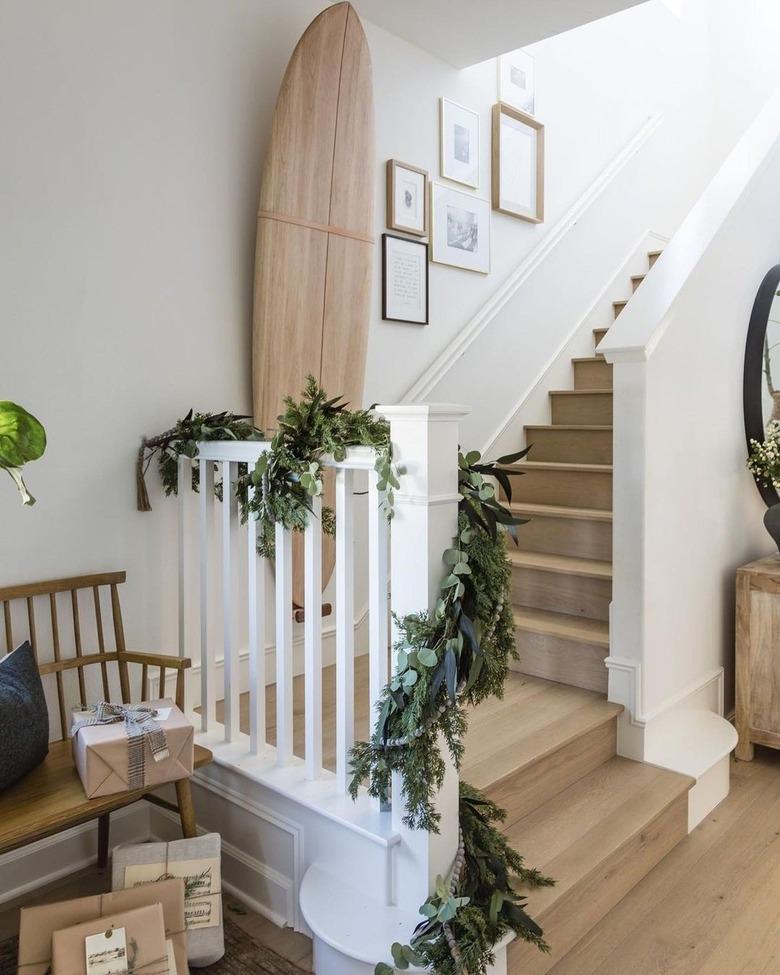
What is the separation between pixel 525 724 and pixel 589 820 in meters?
0.35

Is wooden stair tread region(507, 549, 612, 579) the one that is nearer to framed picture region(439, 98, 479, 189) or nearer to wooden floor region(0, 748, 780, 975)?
wooden floor region(0, 748, 780, 975)

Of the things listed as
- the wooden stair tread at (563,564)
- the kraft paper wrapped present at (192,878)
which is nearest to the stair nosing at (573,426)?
the wooden stair tread at (563,564)

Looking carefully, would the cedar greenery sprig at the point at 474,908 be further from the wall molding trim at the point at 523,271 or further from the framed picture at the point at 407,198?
the framed picture at the point at 407,198

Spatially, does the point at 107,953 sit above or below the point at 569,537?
below

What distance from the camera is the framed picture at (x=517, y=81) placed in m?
3.51

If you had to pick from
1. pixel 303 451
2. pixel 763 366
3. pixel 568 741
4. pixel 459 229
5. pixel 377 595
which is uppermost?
pixel 459 229

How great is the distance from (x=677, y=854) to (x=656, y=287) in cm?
183

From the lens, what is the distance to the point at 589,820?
7.09 feet

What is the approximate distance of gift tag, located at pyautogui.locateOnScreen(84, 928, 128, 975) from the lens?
152 cm

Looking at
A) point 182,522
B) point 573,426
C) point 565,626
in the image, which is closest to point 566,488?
point 573,426

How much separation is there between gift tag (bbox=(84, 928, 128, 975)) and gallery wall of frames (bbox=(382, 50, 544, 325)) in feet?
7.26

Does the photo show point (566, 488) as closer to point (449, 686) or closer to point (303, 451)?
point (303, 451)

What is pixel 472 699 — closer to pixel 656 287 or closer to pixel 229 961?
pixel 229 961

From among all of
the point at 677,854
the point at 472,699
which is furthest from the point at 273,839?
the point at 677,854
